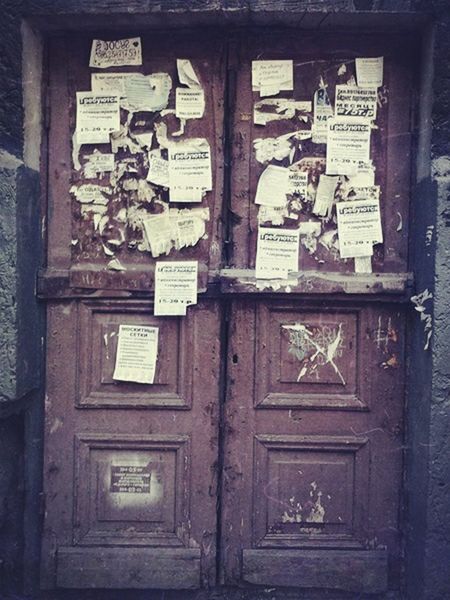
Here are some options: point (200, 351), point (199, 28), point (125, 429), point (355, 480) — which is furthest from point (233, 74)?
point (355, 480)

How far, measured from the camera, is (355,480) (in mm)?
3105

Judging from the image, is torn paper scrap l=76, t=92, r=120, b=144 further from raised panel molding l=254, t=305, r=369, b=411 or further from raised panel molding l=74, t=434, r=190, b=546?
raised panel molding l=74, t=434, r=190, b=546

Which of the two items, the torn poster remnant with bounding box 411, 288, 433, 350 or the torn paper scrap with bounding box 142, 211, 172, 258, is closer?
the torn poster remnant with bounding box 411, 288, 433, 350

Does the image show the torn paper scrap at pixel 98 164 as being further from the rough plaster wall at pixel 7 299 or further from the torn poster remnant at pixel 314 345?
the torn poster remnant at pixel 314 345

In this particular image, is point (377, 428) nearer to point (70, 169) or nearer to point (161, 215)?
point (161, 215)

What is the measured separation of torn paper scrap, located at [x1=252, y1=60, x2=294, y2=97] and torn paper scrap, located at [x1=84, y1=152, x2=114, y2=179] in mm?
763

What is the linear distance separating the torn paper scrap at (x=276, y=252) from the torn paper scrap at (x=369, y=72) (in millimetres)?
750

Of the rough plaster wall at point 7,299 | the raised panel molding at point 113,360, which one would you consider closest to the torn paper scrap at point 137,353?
the raised panel molding at point 113,360

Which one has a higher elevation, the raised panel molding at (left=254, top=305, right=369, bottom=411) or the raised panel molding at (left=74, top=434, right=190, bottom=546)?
the raised panel molding at (left=254, top=305, right=369, bottom=411)

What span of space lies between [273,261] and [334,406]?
0.74 m

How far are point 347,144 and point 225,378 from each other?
4.04 ft

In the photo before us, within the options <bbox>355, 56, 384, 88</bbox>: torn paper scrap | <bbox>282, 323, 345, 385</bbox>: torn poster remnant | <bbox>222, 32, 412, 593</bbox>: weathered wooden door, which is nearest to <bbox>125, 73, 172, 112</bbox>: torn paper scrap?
<bbox>222, 32, 412, 593</bbox>: weathered wooden door

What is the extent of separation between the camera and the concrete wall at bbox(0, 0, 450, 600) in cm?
281

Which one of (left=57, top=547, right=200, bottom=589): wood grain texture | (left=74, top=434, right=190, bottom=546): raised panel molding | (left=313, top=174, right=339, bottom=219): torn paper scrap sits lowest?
(left=57, top=547, right=200, bottom=589): wood grain texture
